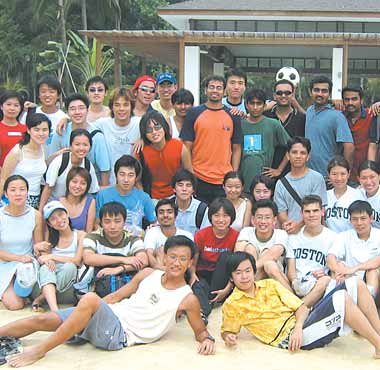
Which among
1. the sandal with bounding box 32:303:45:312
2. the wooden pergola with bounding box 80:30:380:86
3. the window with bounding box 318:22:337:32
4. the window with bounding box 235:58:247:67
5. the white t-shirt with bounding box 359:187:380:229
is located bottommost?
the sandal with bounding box 32:303:45:312

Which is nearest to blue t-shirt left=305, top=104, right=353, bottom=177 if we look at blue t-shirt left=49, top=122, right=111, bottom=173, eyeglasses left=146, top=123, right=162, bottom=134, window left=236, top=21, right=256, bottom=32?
eyeglasses left=146, top=123, right=162, bottom=134

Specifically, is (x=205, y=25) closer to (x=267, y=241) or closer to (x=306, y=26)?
(x=306, y=26)

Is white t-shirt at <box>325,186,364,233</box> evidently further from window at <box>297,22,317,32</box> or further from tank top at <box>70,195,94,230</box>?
window at <box>297,22,317,32</box>

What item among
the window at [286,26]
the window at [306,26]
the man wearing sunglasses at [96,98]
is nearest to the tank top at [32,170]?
the man wearing sunglasses at [96,98]

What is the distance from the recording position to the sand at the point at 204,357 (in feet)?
13.3

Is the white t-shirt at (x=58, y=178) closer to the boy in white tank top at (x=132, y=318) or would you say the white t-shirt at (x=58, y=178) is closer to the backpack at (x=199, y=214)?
the backpack at (x=199, y=214)

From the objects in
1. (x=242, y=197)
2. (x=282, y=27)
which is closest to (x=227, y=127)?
(x=242, y=197)

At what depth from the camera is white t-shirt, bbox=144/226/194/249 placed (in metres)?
5.37

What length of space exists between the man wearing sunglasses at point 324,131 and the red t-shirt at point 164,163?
140 cm

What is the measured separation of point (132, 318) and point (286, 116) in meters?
3.03

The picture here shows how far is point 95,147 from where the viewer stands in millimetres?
6020

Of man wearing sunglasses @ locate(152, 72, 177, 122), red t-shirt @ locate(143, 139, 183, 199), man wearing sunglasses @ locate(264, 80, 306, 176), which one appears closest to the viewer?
red t-shirt @ locate(143, 139, 183, 199)

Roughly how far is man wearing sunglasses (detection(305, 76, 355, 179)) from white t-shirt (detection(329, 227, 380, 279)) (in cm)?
126

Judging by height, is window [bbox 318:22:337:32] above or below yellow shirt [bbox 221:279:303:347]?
above
